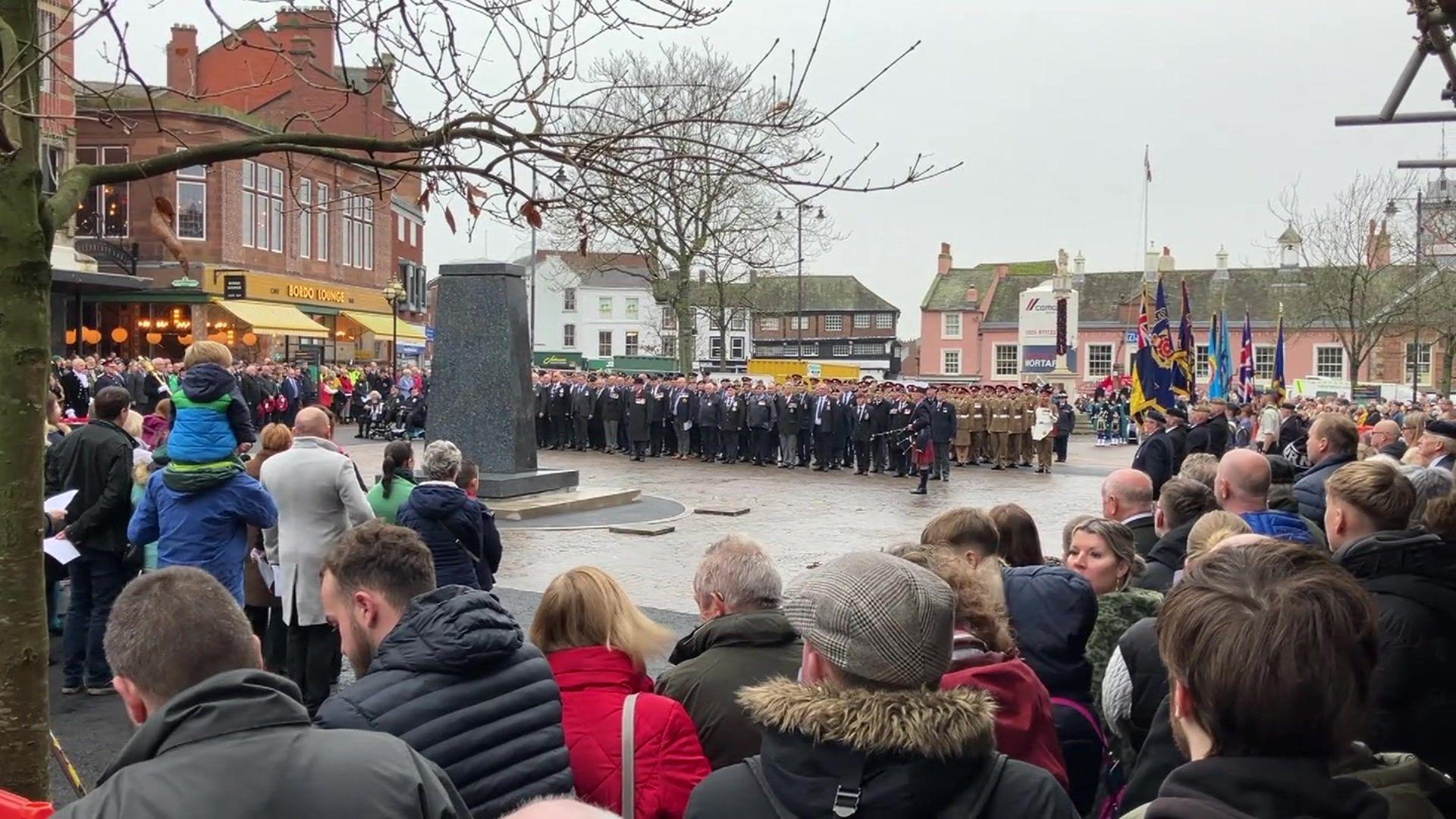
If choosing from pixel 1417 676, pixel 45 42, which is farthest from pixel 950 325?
pixel 1417 676

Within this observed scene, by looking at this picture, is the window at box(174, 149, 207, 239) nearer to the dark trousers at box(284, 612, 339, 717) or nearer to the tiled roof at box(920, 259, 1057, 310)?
the dark trousers at box(284, 612, 339, 717)

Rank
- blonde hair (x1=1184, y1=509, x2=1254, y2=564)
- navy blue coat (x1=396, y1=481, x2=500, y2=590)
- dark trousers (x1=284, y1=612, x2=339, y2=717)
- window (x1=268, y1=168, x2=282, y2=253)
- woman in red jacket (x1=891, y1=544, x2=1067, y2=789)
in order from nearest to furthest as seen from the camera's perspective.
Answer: woman in red jacket (x1=891, y1=544, x2=1067, y2=789) → blonde hair (x1=1184, y1=509, x2=1254, y2=564) → navy blue coat (x1=396, y1=481, x2=500, y2=590) → dark trousers (x1=284, y1=612, x2=339, y2=717) → window (x1=268, y1=168, x2=282, y2=253)

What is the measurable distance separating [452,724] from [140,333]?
40828 mm

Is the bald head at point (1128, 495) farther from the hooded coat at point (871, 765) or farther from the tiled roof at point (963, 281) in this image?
the tiled roof at point (963, 281)

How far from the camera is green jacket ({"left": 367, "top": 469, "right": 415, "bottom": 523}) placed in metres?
7.72

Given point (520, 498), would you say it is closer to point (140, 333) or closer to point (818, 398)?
point (818, 398)

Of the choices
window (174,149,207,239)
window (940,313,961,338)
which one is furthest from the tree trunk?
window (940,313,961,338)

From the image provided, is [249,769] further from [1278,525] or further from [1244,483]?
[1244,483]

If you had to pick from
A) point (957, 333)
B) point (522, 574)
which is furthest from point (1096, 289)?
point (522, 574)

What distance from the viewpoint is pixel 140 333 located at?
3919 centimetres

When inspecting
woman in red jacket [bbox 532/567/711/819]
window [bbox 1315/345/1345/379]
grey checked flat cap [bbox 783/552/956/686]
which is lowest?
woman in red jacket [bbox 532/567/711/819]

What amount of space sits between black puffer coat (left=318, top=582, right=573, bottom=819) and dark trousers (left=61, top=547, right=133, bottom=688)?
5.32 metres

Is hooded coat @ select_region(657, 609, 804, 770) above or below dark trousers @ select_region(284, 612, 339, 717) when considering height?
above

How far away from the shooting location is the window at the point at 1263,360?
206 feet
